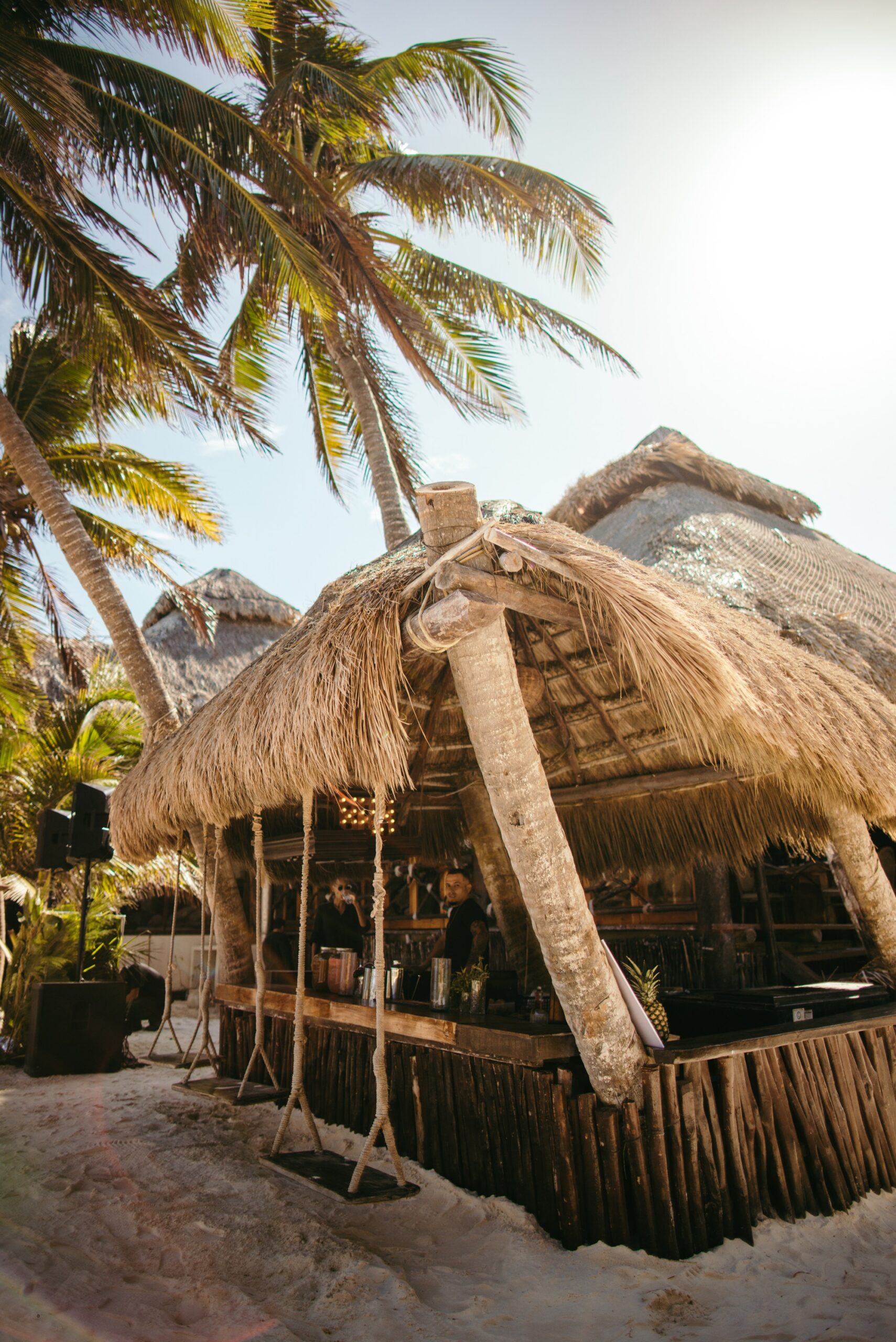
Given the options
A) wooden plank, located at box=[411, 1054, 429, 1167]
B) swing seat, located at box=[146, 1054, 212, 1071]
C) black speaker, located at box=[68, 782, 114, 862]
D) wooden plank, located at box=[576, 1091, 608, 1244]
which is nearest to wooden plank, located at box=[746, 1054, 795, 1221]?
wooden plank, located at box=[576, 1091, 608, 1244]

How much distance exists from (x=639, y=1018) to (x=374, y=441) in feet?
20.5

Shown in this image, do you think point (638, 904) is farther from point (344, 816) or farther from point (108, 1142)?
point (108, 1142)

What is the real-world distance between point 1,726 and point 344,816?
4.96 m

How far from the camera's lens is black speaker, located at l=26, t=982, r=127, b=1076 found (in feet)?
22.1

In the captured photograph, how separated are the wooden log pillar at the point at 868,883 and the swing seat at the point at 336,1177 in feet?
10.2

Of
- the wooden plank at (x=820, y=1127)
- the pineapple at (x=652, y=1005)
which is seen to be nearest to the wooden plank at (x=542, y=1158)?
the pineapple at (x=652, y=1005)

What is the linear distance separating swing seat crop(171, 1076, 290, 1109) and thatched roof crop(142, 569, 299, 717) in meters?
6.43

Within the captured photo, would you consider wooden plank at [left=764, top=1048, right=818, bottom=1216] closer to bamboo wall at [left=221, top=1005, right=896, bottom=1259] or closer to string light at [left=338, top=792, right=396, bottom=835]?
bamboo wall at [left=221, top=1005, right=896, bottom=1259]

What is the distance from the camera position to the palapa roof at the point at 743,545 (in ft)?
22.4

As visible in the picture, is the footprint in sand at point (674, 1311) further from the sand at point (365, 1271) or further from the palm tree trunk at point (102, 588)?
the palm tree trunk at point (102, 588)

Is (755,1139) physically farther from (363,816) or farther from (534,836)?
(363,816)

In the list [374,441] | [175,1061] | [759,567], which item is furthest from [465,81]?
[175,1061]

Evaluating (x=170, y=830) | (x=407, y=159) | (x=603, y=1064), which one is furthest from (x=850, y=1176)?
(x=407, y=159)

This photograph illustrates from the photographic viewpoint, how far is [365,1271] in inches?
118
